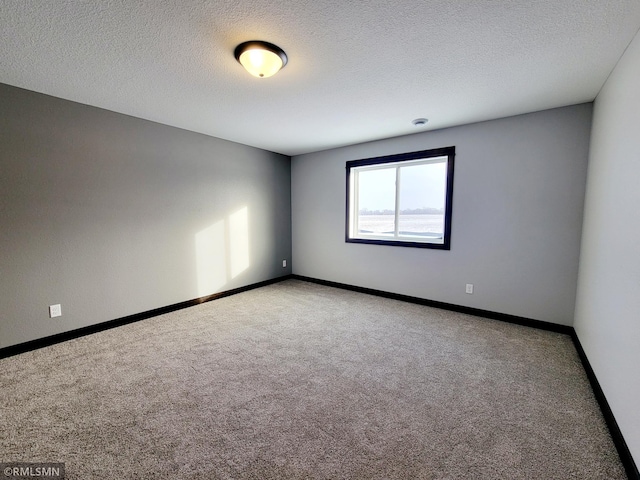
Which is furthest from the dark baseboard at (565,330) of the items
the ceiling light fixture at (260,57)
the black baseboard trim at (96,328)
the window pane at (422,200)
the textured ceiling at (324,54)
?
the ceiling light fixture at (260,57)

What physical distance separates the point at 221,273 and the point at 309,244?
1.72 m

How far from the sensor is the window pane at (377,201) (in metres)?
4.30

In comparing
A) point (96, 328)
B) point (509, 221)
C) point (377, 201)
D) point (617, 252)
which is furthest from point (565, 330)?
point (96, 328)

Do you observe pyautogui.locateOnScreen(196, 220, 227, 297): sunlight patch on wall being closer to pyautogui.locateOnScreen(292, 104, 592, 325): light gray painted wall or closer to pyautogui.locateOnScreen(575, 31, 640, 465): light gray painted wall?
pyautogui.locateOnScreen(292, 104, 592, 325): light gray painted wall

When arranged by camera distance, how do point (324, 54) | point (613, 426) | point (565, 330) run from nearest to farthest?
point (613, 426) < point (324, 54) < point (565, 330)

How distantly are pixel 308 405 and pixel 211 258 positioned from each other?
9.44 ft

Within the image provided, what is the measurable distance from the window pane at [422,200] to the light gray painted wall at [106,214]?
8.28 ft

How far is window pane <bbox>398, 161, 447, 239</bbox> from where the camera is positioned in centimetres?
382

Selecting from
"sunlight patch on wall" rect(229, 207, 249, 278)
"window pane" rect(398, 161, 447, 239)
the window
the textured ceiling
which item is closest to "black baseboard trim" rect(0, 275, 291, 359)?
"sunlight patch on wall" rect(229, 207, 249, 278)

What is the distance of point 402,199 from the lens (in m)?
4.16

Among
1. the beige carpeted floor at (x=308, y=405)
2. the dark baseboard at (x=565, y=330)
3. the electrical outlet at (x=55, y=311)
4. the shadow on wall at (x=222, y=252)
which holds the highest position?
the shadow on wall at (x=222, y=252)

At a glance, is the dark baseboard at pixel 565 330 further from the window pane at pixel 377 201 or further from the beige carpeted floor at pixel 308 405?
the window pane at pixel 377 201

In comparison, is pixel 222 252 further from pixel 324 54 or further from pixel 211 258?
pixel 324 54

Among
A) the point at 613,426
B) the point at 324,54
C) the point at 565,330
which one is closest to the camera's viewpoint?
the point at 613,426
